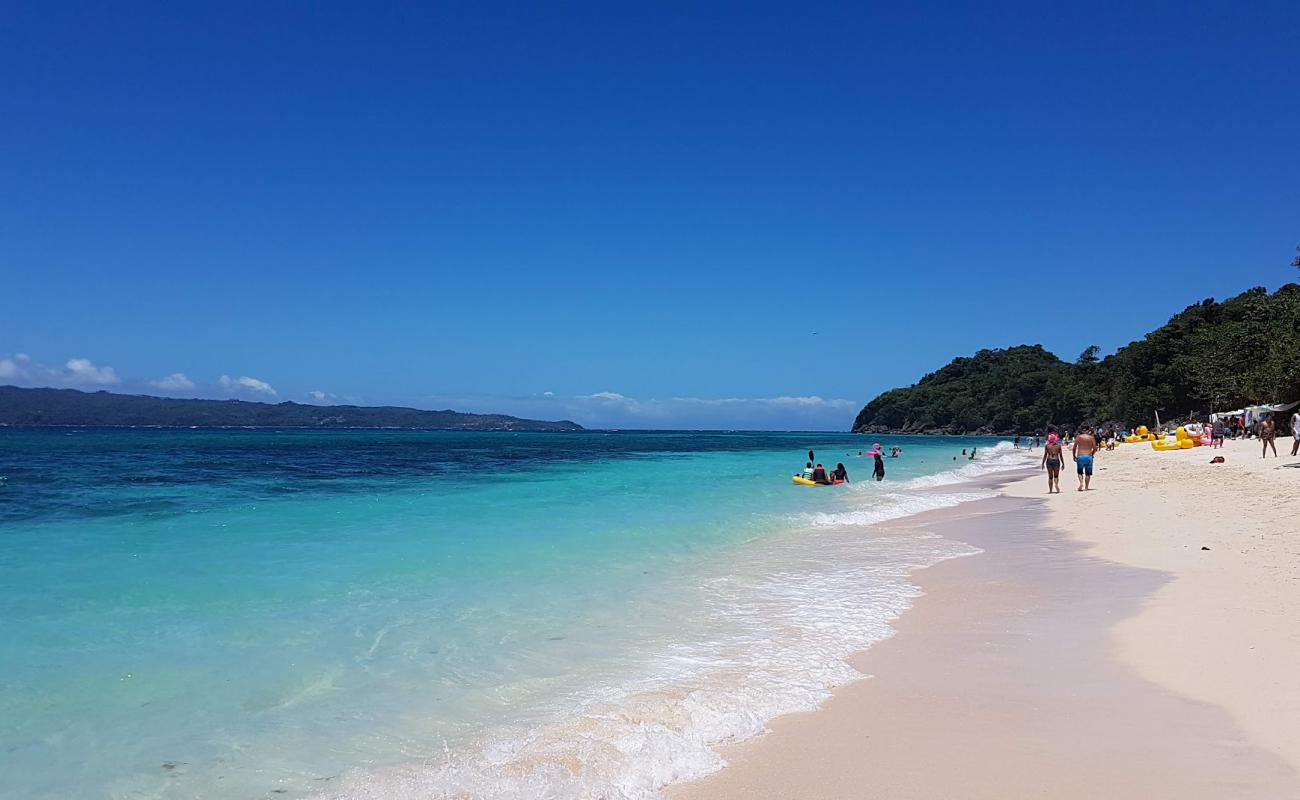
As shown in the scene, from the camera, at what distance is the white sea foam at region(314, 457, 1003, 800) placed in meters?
3.89

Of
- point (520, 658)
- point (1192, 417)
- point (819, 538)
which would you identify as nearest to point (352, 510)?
point (819, 538)

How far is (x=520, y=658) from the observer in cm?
612

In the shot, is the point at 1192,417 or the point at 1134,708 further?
the point at 1192,417

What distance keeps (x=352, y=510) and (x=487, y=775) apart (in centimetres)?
1460

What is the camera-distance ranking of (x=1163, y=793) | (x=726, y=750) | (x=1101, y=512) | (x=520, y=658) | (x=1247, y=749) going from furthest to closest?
1. (x=1101, y=512)
2. (x=520, y=658)
3. (x=726, y=750)
4. (x=1247, y=749)
5. (x=1163, y=793)

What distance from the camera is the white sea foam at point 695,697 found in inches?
153

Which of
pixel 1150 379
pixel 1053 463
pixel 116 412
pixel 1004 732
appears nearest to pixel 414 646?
pixel 1004 732

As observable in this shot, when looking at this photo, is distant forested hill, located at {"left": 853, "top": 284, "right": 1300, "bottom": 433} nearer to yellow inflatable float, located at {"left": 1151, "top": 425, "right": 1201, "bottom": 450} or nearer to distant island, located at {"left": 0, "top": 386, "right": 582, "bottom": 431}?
yellow inflatable float, located at {"left": 1151, "top": 425, "right": 1201, "bottom": 450}

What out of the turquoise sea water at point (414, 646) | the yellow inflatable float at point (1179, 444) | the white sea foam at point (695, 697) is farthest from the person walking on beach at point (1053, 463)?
the yellow inflatable float at point (1179, 444)

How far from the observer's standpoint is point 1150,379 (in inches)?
2862

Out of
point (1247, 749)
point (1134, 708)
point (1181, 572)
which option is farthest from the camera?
point (1181, 572)

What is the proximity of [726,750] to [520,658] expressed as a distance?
2.42 m

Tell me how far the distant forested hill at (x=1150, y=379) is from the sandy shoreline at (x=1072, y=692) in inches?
1395

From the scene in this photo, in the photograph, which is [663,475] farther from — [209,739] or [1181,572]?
[209,739]
